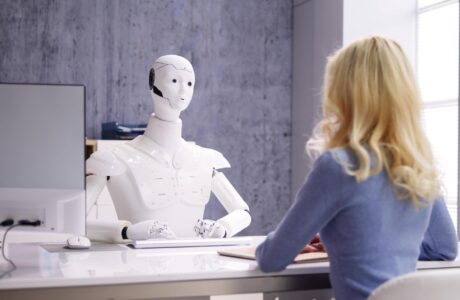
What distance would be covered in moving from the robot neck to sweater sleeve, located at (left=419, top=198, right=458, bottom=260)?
1.36m

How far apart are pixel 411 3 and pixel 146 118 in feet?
7.58

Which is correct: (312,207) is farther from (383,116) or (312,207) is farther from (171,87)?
(171,87)

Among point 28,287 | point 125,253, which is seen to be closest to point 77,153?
point 28,287

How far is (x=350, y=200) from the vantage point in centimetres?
165

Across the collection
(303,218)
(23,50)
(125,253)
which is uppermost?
(23,50)

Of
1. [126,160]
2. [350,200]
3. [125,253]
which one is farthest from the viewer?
[126,160]

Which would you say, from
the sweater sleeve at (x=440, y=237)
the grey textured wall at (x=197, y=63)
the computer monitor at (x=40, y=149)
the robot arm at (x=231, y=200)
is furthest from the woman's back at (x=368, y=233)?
the grey textured wall at (x=197, y=63)

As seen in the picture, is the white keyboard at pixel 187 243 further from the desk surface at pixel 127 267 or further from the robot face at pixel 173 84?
the robot face at pixel 173 84

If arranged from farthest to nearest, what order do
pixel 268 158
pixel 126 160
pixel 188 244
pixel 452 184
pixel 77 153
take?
pixel 268 158
pixel 452 184
pixel 126 160
pixel 188 244
pixel 77 153

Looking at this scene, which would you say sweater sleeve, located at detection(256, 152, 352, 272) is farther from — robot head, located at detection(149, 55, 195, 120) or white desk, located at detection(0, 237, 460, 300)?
robot head, located at detection(149, 55, 195, 120)

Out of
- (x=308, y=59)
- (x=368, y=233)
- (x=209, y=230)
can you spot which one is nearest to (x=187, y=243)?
(x=209, y=230)

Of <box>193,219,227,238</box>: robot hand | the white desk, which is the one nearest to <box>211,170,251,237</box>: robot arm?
<box>193,219,227,238</box>: robot hand

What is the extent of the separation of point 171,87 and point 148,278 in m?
1.50

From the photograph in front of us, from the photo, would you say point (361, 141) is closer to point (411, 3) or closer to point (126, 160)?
point (126, 160)
